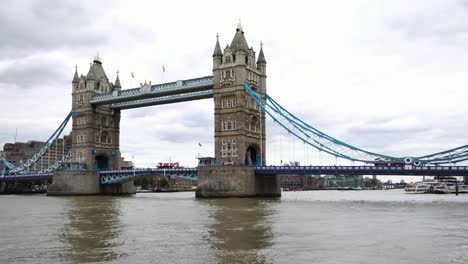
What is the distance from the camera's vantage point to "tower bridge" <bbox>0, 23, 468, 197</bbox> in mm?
73750

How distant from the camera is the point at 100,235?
28.6 meters

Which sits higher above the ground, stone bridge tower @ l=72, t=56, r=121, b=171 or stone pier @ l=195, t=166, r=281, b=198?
stone bridge tower @ l=72, t=56, r=121, b=171

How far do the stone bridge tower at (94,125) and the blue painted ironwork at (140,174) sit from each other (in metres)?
5.07

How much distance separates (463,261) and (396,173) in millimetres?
51370

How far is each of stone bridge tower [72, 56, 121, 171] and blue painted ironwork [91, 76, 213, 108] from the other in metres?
3.49

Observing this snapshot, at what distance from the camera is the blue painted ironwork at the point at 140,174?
83.4 m

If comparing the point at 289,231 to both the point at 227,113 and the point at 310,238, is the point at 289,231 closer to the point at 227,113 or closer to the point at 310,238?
the point at 310,238

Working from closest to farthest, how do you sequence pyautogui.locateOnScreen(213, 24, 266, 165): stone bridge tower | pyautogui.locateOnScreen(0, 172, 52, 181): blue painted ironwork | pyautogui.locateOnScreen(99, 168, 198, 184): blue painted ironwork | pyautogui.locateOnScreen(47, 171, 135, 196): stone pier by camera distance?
pyautogui.locateOnScreen(213, 24, 266, 165): stone bridge tower, pyautogui.locateOnScreen(99, 168, 198, 184): blue painted ironwork, pyautogui.locateOnScreen(47, 171, 135, 196): stone pier, pyautogui.locateOnScreen(0, 172, 52, 181): blue painted ironwork

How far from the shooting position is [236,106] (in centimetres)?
8162

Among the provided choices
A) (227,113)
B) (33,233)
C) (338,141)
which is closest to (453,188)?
(338,141)

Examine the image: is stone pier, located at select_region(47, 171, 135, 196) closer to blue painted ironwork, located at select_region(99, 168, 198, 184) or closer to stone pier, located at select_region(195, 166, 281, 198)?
blue painted ironwork, located at select_region(99, 168, 198, 184)

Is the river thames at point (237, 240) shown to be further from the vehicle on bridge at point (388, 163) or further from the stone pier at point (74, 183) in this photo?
the stone pier at point (74, 183)

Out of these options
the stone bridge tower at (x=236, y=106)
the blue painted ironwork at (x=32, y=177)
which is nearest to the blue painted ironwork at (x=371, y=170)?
the stone bridge tower at (x=236, y=106)

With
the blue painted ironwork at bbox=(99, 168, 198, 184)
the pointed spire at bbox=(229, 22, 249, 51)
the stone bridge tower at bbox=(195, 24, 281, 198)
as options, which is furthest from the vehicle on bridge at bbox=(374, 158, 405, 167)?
the blue painted ironwork at bbox=(99, 168, 198, 184)
